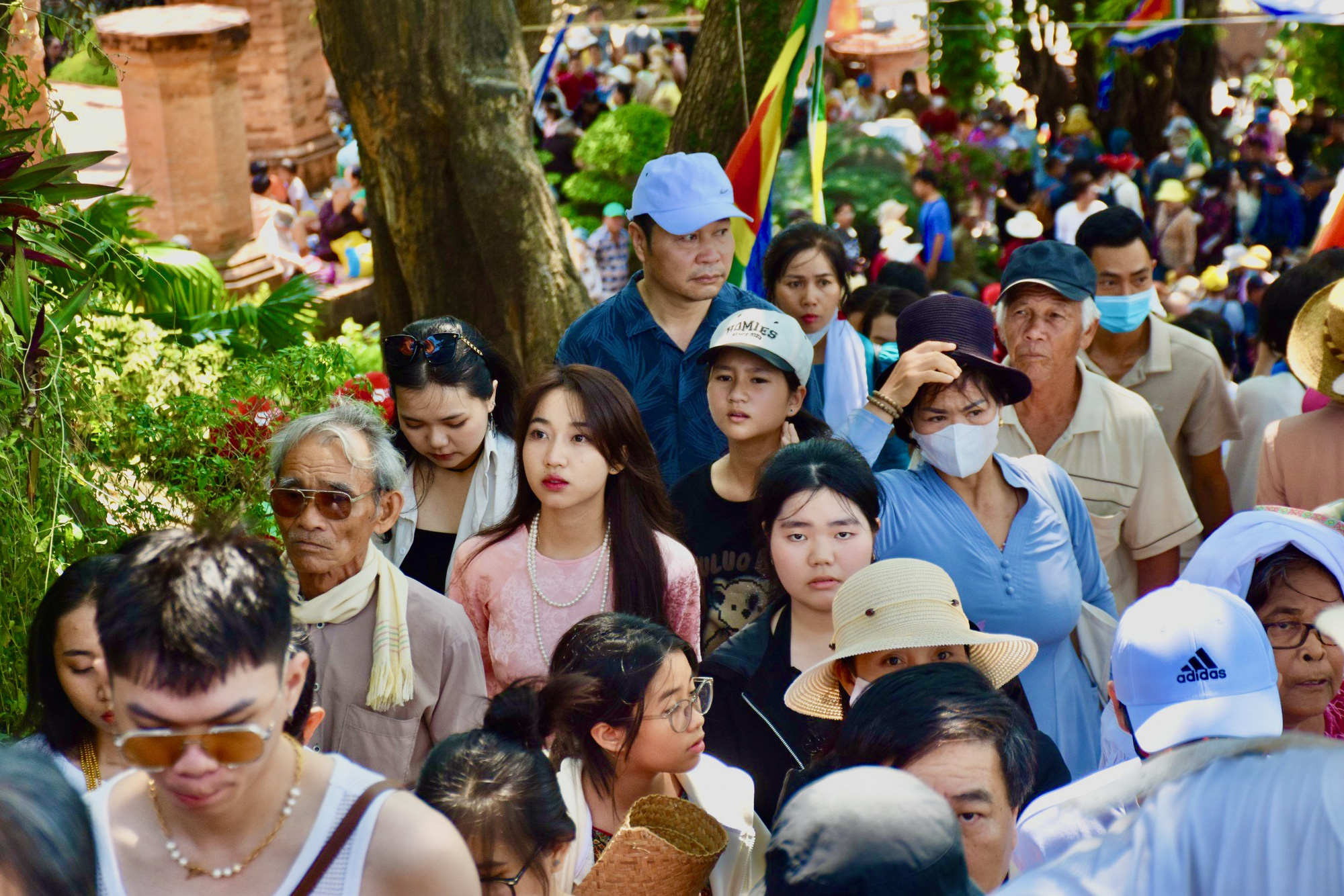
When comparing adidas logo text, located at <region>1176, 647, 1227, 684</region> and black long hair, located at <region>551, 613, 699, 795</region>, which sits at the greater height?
adidas logo text, located at <region>1176, 647, 1227, 684</region>

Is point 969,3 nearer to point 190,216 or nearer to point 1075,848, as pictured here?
point 190,216

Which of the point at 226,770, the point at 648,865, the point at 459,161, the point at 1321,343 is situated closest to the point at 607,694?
the point at 648,865

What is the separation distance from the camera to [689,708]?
2818 mm

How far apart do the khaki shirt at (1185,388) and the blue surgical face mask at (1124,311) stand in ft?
0.21

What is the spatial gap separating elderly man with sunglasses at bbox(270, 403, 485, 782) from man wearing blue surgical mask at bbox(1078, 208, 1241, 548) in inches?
101

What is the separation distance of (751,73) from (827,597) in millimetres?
4091

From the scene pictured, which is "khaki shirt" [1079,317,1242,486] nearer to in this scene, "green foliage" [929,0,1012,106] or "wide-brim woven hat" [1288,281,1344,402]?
"wide-brim woven hat" [1288,281,1344,402]

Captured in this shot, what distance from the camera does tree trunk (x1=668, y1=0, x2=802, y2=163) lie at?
664 centimetres

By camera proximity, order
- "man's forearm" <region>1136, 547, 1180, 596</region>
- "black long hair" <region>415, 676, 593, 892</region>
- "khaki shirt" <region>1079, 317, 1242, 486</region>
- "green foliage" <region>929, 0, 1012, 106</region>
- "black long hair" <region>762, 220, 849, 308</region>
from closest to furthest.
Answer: "black long hair" <region>415, 676, 593, 892</region> → "man's forearm" <region>1136, 547, 1180, 596</region> → "khaki shirt" <region>1079, 317, 1242, 486</region> → "black long hair" <region>762, 220, 849, 308</region> → "green foliage" <region>929, 0, 1012, 106</region>

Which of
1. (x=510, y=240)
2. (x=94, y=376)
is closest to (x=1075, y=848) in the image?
(x=94, y=376)

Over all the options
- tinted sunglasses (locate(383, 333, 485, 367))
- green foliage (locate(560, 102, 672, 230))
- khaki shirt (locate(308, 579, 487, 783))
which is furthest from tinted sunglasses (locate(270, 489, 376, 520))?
green foliage (locate(560, 102, 672, 230))

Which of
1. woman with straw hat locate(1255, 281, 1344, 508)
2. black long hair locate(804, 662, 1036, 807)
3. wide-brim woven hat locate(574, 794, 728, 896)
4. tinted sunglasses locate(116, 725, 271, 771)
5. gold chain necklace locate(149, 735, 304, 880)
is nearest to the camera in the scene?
tinted sunglasses locate(116, 725, 271, 771)

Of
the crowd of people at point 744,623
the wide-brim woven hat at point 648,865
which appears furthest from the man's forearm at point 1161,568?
the wide-brim woven hat at point 648,865

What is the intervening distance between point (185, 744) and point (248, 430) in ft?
7.46
